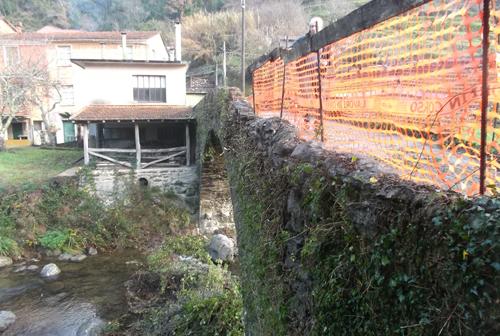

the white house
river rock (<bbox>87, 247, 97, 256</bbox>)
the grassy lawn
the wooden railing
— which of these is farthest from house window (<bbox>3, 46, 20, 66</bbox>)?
river rock (<bbox>87, 247, 97, 256</bbox>)

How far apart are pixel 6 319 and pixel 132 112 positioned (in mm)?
9439

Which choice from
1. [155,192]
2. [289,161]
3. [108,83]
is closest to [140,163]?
[155,192]

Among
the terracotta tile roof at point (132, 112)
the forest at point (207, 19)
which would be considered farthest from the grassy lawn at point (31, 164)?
the forest at point (207, 19)

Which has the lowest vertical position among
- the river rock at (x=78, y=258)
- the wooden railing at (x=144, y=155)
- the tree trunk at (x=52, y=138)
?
the river rock at (x=78, y=258)

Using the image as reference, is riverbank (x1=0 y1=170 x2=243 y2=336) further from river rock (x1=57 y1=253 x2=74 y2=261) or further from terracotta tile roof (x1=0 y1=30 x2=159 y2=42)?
terracotta tile roof (x1=0 y1=30 x2=159 y2=42)

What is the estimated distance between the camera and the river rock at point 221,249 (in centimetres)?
1168

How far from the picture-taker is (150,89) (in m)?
17.9

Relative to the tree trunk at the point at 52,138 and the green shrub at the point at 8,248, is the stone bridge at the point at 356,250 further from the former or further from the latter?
the tree trunk at the point at 52,138

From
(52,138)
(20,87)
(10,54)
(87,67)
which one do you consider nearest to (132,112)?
(87,67)

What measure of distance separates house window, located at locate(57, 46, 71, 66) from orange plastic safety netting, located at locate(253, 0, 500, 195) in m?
24.7

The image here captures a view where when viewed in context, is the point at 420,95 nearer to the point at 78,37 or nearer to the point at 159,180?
the point at 159,180

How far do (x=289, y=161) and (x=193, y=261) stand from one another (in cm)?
811

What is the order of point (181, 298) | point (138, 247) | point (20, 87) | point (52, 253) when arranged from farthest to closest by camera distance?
point (20, 87) < point (138, 247) < point (52, 253) < point (181, 298)

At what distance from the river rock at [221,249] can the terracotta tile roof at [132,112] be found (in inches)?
216
